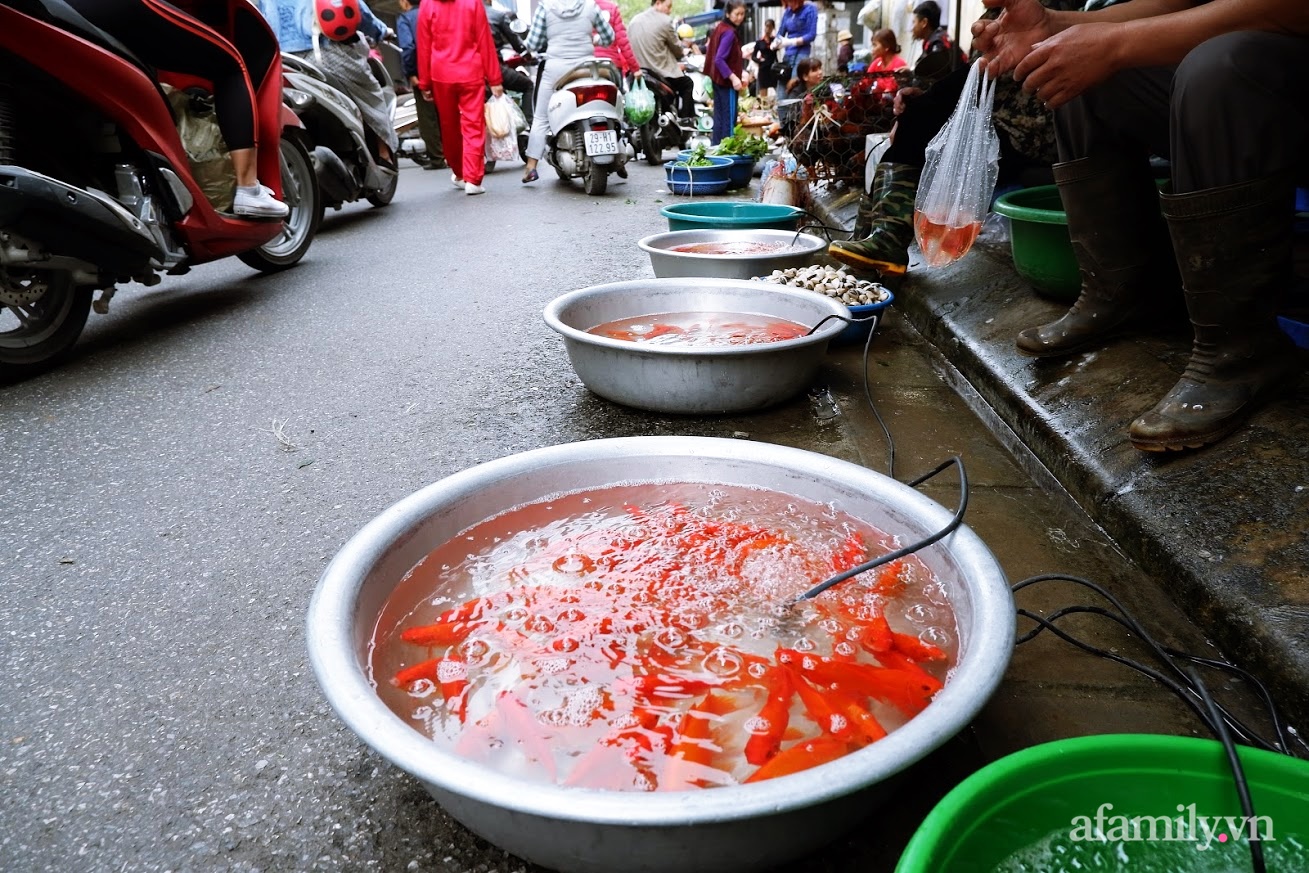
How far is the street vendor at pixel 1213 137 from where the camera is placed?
1.70m

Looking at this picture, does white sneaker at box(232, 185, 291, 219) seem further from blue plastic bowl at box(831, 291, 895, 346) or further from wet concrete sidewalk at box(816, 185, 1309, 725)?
wet concrete sidewalk at box(816, 185, 1309, 725)

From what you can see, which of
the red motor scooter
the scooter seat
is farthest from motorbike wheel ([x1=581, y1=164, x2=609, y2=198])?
the red motor scooter

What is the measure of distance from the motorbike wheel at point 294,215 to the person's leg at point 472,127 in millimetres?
2977

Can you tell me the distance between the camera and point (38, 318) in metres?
3.28

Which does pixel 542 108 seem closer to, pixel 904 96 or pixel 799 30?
pixel 904 96

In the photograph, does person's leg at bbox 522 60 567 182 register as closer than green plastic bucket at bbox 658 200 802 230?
No

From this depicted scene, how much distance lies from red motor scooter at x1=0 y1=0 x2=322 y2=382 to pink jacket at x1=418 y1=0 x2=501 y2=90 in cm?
409

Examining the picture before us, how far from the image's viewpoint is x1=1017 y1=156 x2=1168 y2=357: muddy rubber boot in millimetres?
2301

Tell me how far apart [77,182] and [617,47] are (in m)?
7.28

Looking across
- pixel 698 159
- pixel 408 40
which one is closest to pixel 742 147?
pixel 698 159

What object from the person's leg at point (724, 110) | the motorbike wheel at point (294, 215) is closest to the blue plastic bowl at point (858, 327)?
the motorbike wheel at point (294, 215)

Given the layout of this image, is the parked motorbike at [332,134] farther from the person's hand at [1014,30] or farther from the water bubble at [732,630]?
the water bubble at [732,630]

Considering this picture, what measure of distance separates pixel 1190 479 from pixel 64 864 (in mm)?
2223

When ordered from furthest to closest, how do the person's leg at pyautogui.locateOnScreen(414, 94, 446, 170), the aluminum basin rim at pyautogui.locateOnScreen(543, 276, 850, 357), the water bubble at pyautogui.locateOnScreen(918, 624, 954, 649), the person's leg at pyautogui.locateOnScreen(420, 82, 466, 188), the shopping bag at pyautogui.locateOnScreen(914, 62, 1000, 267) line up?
the person's leg at pyautogui.locateOnScreen(414, 94, 446, 170) → the person's leg at pyautogui.locateOnScreen(420, 82, 466, 188) → the shopping bag at pyautogui.locateOnScreen(914, 62, 1000, 267) → the aluminum basin rim at pyautogui.locateOnScreen(543, 276, 850, 357) → the water bubble at pyautogui.locateOnScreen(918, 624, 954, 649)
